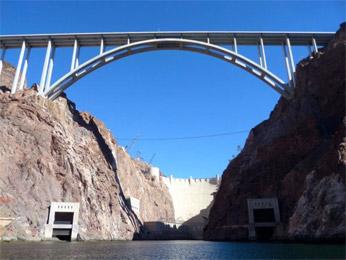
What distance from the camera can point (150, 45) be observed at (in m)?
61.9

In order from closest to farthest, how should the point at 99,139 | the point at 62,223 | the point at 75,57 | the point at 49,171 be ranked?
the point at 62,223, the point at 49,171, the point at 75,57, the point at 99,139

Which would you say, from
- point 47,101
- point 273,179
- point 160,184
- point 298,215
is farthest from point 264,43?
point 160,184

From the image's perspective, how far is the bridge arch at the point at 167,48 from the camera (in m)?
58.6

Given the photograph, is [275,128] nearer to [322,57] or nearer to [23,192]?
[322,57]

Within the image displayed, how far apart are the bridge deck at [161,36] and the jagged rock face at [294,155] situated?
4461mm

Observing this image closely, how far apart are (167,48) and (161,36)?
7.44 feet

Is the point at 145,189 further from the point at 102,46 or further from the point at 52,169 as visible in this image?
the point at 102,46

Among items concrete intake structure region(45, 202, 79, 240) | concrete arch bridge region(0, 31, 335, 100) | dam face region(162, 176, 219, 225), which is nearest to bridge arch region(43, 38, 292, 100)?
concrete arch bridge region(0, 31, 335, 100)

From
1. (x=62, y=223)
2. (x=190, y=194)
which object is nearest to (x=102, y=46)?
(x=62, y=223)

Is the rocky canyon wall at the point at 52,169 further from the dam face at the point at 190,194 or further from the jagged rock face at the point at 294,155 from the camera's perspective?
the dam face at the point at 190,194

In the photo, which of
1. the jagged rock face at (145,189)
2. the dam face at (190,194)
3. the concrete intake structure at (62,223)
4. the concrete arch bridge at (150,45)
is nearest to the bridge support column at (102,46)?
the concrete arch bridge at (150,45)

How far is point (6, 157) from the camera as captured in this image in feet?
172

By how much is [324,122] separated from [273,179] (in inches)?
441

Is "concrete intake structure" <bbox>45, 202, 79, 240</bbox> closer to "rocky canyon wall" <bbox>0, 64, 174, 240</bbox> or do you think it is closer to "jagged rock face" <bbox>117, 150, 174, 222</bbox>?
"rocky canyon wall" <bbox>0, 64, 174, 240</bbox>
